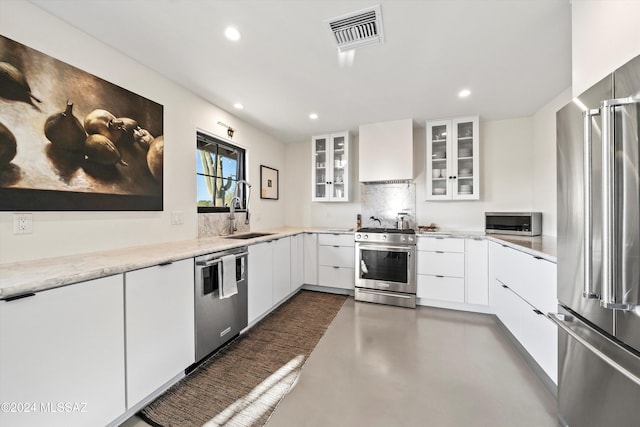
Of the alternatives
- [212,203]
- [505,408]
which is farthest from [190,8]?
[505,408]

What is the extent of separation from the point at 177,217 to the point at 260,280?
1.05 m

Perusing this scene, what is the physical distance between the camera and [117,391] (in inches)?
52.7

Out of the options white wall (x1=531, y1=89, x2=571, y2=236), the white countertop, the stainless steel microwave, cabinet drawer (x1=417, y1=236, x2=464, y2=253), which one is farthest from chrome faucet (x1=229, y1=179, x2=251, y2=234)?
white wall (x1=531, y1=89, x2=571, y2=236)

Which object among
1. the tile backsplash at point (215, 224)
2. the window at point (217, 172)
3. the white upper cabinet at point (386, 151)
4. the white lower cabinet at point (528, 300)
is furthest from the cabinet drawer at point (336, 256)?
the white lower cabinet at point (528, 300)

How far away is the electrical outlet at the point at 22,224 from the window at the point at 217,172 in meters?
1.34

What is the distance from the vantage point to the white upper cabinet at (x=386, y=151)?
3432 millimetres

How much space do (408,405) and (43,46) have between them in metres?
3.21

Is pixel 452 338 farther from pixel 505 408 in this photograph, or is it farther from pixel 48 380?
pixel 48 380

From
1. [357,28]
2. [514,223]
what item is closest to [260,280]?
[357,28]

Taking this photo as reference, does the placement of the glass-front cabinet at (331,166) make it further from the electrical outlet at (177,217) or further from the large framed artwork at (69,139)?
the large framed artwork at (69,139)

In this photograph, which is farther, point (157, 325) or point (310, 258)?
point (310, 258)

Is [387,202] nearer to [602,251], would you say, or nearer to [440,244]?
[440,244]

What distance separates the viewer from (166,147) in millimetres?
2336

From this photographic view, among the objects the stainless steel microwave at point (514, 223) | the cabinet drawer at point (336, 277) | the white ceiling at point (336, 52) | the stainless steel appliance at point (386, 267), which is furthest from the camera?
the cabinet drawer at point (336, 277)
